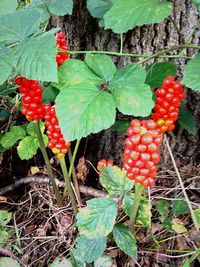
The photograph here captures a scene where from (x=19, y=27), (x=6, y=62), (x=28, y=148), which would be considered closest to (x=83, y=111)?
(x=6, y=62)

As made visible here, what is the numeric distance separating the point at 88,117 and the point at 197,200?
3.64ft

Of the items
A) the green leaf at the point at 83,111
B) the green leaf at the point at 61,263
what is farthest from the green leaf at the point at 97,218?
the green leaf at the point at 83,111

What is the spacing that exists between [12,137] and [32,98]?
712 mm

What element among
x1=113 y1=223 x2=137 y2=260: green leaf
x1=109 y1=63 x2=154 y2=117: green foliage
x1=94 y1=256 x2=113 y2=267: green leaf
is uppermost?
x1=109 y1=63 x2=154 y2=117: green foliage

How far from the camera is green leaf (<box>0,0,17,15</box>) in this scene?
1957 millimetres

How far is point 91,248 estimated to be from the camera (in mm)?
1707

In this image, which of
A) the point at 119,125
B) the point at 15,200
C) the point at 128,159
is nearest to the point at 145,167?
the point at 128,159

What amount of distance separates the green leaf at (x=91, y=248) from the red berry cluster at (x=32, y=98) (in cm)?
64

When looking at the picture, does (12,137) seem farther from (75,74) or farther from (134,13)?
(134,13)

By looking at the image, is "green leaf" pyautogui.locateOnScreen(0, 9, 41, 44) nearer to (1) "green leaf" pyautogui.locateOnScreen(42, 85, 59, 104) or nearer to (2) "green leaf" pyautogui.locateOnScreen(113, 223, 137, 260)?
(1) "green leaf" pyautogui.locateOnScreen(42, 85, 59, 104)

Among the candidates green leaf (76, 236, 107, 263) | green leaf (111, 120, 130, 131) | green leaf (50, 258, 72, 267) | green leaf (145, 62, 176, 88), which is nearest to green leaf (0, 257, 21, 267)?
green leaf (50, 258, 72, 267)

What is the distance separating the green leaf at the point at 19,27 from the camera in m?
1.57

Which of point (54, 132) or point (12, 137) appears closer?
point (54, 132)

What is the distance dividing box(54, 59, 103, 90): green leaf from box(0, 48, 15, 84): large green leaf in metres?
0.27
